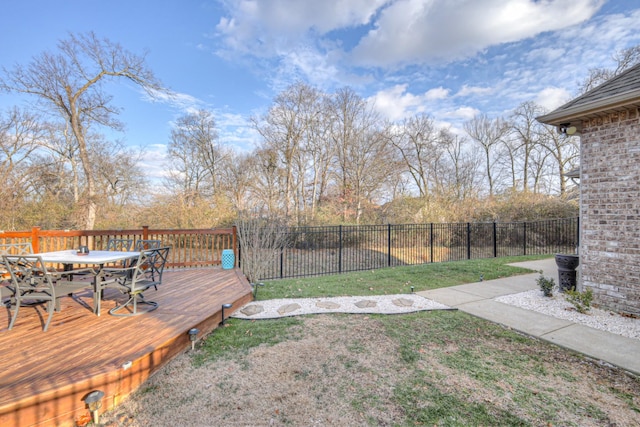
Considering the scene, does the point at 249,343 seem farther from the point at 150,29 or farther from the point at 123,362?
the point at 150,29

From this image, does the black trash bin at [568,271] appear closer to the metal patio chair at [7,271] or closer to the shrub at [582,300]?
the shrub at [582,300]

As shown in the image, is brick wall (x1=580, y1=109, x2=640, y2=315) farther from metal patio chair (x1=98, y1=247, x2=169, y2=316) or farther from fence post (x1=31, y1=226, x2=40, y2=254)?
fence post (x1=31, y1=226, x2=40, y2=254)

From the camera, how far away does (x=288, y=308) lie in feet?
14.7

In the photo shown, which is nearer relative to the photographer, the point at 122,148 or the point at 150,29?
the point at 150,29

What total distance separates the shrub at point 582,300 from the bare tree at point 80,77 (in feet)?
47.7

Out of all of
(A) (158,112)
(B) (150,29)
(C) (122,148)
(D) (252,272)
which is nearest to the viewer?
(D) (252,272)

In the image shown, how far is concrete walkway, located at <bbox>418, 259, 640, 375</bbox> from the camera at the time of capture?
3006mm

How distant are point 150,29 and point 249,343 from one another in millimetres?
9067

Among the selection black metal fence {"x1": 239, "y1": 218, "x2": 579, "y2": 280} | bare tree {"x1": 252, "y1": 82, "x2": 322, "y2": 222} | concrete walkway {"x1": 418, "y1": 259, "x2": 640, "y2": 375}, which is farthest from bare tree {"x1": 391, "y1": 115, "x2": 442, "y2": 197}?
concrete walkway {"x1": 418, "y1": 259, "x2": 640, "y2": 375}

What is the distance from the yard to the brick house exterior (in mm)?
2047

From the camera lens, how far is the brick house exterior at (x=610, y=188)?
3988 millimetres

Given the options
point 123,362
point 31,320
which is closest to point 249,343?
point 123,362

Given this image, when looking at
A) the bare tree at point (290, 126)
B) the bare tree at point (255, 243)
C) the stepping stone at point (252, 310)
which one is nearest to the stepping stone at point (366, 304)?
the stepping stone at point (252, 310)

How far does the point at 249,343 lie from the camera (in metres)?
3.28
